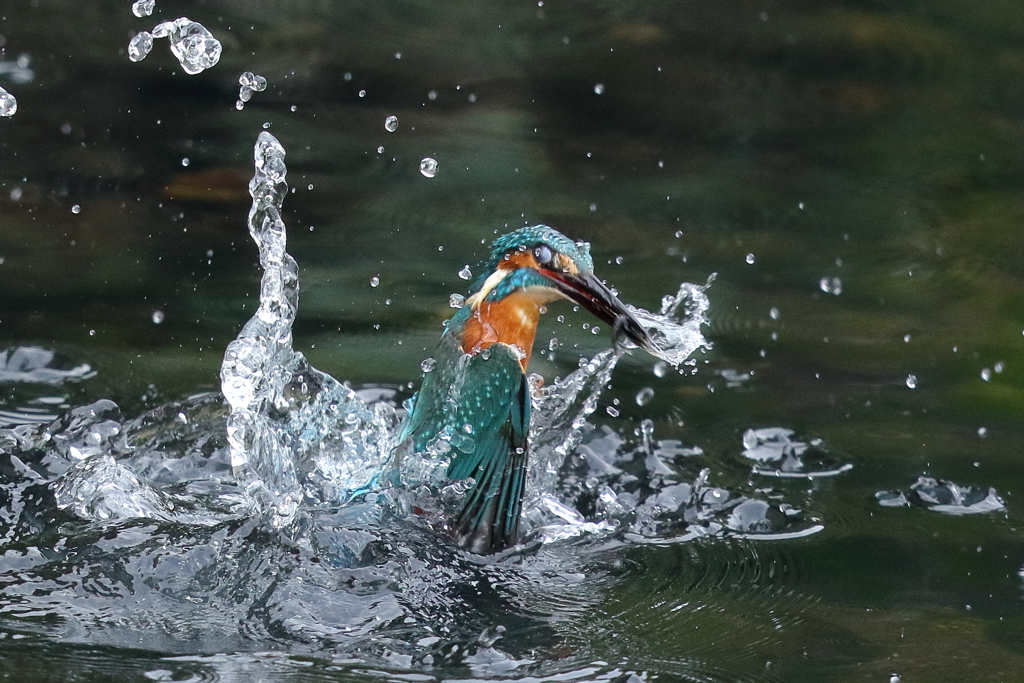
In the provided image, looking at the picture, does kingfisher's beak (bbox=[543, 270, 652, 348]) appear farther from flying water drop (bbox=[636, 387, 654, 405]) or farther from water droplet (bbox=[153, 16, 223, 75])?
water droplet (bbox=[153, 16, 223, 75])

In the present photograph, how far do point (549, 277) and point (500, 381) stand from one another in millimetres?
289

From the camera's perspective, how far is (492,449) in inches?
120

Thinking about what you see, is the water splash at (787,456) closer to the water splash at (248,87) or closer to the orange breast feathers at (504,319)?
the orange breast feathers at (504,319)

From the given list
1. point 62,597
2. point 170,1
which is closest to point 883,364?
point 62,597

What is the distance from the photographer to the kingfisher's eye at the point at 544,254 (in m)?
3.03

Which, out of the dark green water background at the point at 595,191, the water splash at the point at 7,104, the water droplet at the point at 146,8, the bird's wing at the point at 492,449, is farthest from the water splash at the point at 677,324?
the water splash at the point at 7,104

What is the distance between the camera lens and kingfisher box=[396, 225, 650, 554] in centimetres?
302

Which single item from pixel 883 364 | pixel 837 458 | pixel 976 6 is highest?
pixel 976 6

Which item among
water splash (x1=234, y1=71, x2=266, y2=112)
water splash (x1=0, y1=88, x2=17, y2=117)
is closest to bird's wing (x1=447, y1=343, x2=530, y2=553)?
water splash (x1=234, y1=71, x2=266, y2=112)

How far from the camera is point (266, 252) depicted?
3424 mm

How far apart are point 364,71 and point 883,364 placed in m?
2.57

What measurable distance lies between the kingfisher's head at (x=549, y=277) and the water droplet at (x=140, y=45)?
2.01m

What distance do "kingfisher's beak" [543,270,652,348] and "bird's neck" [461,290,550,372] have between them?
74mm

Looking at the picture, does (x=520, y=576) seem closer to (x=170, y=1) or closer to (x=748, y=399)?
(x=748, y=399)
